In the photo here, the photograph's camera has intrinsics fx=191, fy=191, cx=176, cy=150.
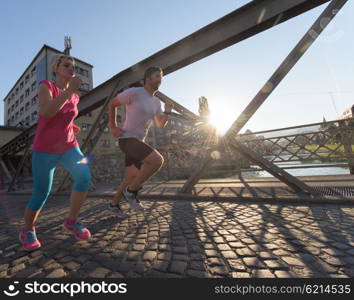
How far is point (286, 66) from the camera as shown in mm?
2889

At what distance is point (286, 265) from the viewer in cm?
118

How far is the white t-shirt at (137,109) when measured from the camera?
8.15 ft

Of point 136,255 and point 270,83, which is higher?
point 270,83

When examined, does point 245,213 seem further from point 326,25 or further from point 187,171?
point 187,171

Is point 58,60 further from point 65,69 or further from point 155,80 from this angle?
point 155,80

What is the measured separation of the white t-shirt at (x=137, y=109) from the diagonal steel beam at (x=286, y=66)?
144 cm

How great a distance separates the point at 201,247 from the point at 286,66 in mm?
2865

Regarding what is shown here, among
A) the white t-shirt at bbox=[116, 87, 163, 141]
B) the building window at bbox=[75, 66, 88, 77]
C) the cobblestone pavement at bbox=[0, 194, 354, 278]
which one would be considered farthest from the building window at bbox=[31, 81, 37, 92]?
the white t-shirt at bbox=[116, 87, 163, 141]

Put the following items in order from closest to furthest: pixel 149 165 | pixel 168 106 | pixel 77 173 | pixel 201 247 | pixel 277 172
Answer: pixel 201 247, pixel 77 173, pixel 149 165, pixel 168 106, pixel 277 172

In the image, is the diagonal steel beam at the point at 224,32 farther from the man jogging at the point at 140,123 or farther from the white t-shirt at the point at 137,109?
the white t-shirt at the point at 137,109

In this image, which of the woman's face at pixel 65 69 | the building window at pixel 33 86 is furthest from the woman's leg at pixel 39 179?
the building window at pixel 33 86

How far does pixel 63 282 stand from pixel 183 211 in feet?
5.79

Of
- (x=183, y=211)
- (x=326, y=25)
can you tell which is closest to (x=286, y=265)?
(x=183, y=211)

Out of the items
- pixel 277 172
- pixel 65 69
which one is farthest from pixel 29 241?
pixel 277 172
